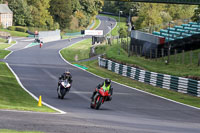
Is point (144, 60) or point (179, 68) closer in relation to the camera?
point (179, 68)

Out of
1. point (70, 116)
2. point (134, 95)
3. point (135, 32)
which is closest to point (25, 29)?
point (135, 32)

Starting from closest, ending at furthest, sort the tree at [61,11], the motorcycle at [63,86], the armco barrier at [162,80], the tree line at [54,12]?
the motorcycle at [63,86] → the armco barrier at [162,80] → the tree line at [54,12] → the tree at [61,11]

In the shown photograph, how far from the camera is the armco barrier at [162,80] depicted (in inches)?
1155

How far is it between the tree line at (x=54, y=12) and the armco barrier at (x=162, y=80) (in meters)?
90.7

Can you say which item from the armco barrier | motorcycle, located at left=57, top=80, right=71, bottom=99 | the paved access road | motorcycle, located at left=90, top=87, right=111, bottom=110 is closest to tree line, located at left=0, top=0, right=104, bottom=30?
the armco barrier

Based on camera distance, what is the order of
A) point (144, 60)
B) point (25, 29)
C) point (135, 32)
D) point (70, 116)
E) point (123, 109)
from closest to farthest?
point (70, 116) < point (123, 109) < point (144, 60) < point (135, 32) < point (25, 29)

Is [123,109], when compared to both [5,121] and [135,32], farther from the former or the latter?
[135,32]

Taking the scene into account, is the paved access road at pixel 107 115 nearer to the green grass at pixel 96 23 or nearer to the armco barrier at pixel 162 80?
the armco barrier at pixel 162 80

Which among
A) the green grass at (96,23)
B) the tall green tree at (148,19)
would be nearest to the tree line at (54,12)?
the green grass at (96,23)

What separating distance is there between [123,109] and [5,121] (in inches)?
339

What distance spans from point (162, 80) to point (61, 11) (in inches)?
4523

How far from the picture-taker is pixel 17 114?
563 inches

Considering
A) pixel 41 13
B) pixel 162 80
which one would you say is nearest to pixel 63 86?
pixel 162 80

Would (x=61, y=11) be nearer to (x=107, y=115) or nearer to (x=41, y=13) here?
(x=41, y=13)
